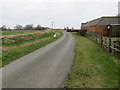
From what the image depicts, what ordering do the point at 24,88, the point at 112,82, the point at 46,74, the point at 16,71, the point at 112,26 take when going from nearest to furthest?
the point at 24,88 < the point at 112,82 < the point at 46,74 < the point at 16,71 < the point at 112,26

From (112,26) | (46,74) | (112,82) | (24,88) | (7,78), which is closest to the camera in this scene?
(24,88)

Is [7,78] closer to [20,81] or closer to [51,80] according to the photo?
[20,81]

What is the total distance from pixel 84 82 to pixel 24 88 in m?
2.18

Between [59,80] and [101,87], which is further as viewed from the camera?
[59,80]

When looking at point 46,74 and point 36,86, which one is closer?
point 36,86

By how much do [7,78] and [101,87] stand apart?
3.74 metres

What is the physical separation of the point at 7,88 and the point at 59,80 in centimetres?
194

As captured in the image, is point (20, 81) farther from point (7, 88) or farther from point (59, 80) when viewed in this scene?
point (59, 80)

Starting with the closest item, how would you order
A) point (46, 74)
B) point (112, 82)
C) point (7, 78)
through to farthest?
point (112, 82) → point (7, 78) → point (46, 74)

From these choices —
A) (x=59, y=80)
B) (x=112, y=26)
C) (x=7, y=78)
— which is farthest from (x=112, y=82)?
(x=112, y=26)

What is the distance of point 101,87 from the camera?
16.5 ft

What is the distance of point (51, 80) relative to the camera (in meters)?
5.77

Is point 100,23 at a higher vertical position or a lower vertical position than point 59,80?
higher

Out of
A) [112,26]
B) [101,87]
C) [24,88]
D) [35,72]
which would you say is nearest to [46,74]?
[35,72]
